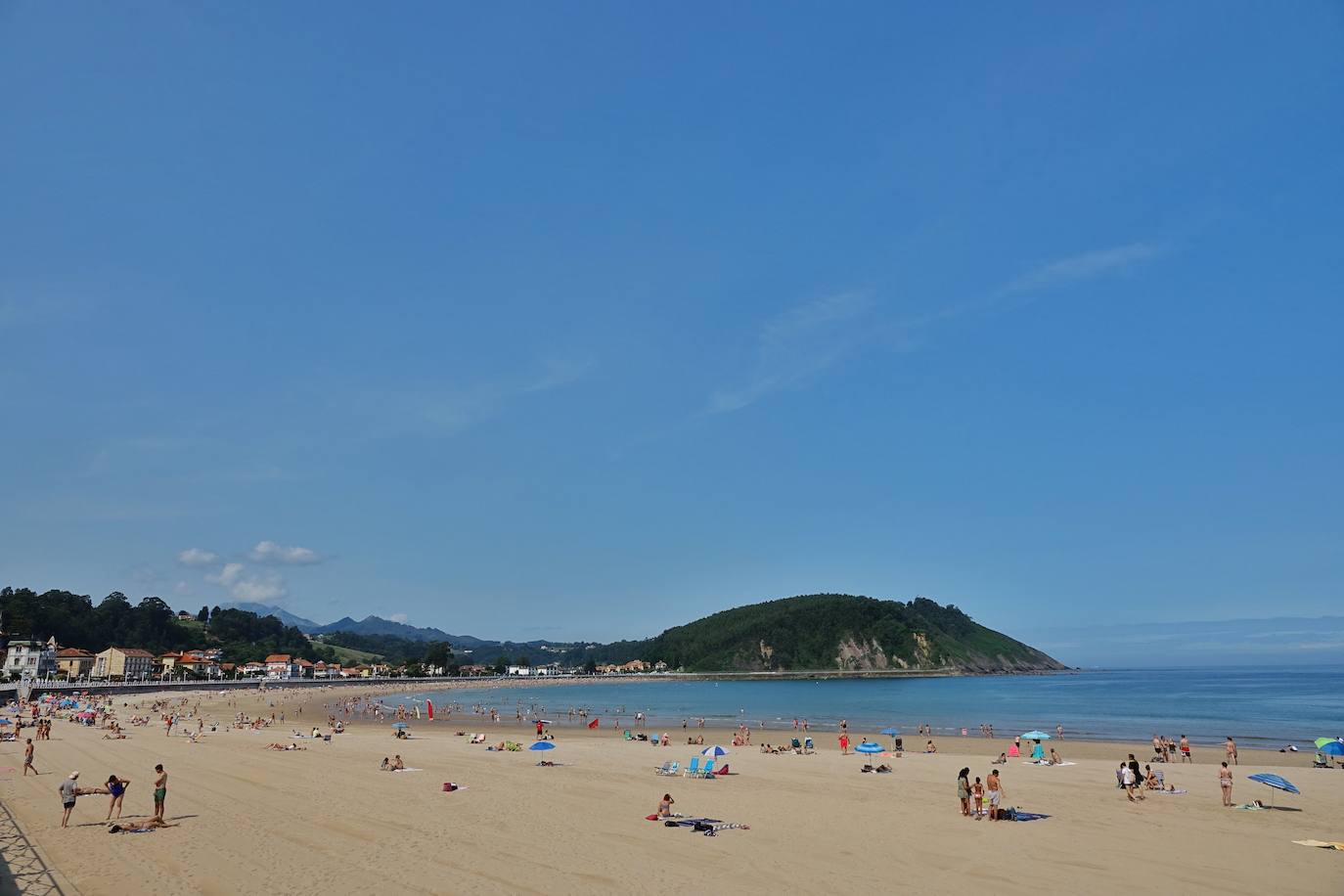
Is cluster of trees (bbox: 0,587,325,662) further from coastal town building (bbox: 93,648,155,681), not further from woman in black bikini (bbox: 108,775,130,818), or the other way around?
woman in black bikini (bbox: 108,775,130,818)

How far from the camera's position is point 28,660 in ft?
323

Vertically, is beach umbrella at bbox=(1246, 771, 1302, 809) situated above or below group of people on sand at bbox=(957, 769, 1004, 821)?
above

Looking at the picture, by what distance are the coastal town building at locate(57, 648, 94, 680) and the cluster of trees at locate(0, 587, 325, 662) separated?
24.7 feet

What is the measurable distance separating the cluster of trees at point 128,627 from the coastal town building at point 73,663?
7.52m

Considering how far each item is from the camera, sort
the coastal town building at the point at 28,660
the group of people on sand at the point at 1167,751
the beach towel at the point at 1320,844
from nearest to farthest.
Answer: the beach towel at the point at 1320,844
the group of people on sand at the point at 1167,751
the coastal town building at the point at 28,660

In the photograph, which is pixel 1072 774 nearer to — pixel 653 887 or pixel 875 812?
pixel 875 812

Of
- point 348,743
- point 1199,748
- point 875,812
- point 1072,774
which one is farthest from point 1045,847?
point 348,743

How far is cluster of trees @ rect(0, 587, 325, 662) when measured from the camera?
121 metres

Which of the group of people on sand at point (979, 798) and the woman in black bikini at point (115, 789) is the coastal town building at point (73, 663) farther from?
the group of people on sand at point (979, 798)

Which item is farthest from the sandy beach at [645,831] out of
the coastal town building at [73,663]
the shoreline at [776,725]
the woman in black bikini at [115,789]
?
the coastal town building at [73,663]

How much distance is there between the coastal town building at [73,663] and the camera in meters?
109

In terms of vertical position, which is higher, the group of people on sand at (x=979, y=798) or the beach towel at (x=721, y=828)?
the group of people on sand at (x=979, y=798)

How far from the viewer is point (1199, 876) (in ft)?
43.7

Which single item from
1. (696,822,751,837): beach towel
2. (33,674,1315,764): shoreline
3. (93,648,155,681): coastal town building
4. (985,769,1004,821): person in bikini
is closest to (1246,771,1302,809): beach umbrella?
(985,769,1004,821): person in bikini
